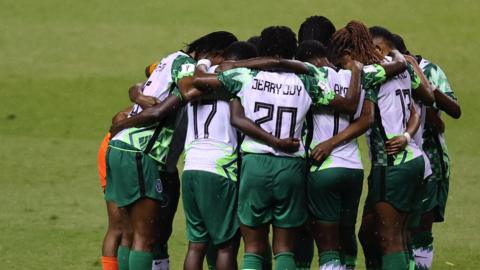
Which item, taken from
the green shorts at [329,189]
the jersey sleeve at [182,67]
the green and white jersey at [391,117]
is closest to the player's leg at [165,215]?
the jersey sleeve at [182,67]

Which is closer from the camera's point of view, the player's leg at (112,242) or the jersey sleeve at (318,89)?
the jersey sleeve at (318,89)

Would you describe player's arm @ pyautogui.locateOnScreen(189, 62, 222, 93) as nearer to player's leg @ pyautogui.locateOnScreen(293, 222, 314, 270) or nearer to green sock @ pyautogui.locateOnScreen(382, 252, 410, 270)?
player's leg @ pyautogui.locateOnScreen(293, 222, 314, 270)

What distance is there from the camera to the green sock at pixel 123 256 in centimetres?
829

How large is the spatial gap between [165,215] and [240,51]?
1513 mm

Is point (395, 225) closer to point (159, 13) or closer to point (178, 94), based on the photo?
point (178, 94)

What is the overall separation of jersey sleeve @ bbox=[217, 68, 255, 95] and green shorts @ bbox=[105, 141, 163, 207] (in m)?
0.95

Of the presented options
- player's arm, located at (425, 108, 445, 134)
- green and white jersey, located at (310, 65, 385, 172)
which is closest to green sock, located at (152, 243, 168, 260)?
green and white jersey, located at (310, 65, 385, 172)

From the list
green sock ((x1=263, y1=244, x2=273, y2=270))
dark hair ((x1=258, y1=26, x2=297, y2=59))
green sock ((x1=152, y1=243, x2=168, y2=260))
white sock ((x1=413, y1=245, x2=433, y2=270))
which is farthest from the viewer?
white sock ((x1=413, y1=245, x2=433, y2=270))

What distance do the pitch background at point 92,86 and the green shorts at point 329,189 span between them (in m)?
2.72

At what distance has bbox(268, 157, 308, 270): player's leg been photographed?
24.8 feet

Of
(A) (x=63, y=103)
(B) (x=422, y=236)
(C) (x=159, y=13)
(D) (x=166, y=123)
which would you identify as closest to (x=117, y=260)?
(D) (x=166, y=123)

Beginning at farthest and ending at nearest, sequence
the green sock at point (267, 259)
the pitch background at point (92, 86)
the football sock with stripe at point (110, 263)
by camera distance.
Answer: the pitch background at point (92, 86) < the football sock with stripe at point (110, 263) < the green sock at point (267, 259)

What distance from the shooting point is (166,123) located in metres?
8.22

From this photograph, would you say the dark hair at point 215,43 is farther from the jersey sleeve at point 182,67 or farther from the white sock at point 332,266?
the white sock at point 332,266
